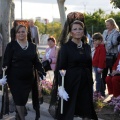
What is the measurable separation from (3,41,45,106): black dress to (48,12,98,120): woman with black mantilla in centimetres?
101

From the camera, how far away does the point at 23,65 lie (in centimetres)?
686

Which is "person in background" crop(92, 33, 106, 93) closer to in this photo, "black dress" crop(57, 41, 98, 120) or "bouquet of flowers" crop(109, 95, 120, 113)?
"bouquet of flowers" crop(109, 95, 120, 113)

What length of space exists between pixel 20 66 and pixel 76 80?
4.36ft

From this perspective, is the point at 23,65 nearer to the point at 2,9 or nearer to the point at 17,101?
the point at 17,101

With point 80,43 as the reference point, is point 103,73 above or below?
below

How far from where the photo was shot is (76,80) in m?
5.93

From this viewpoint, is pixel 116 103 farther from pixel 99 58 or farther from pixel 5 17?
pixel 5 17

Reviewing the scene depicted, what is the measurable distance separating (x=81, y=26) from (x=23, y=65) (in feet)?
4.76

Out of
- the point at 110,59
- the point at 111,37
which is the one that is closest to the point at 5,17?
the point at 111,37

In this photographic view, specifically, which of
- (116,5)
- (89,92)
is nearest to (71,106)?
(89,92)

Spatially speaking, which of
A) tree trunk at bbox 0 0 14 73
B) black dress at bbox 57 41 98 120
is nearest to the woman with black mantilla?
black dress at bbox 57 41 98 120

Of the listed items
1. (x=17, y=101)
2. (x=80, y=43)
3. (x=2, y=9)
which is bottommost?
(x=17, y=101)

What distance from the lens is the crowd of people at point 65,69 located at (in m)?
5.93

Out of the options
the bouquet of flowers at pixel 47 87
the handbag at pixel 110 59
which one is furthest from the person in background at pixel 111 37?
the bouquet of flowers at pixel 47 87
